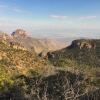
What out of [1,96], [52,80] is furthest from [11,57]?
[1,96]

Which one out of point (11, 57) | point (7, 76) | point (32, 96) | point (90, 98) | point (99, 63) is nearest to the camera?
point (32, 96)

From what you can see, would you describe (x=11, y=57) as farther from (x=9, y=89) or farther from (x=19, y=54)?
(x=9, y=89)

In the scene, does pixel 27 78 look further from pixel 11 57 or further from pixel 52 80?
pixel 11 57

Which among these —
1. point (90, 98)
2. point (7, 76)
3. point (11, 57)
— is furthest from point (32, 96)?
point (11, 57)

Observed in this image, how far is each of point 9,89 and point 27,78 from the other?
65.4 ft

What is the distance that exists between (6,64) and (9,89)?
43464 millimetres

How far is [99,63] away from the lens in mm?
194750

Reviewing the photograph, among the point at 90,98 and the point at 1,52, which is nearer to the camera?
the point at 90,98

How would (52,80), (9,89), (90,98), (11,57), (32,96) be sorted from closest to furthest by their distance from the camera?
(32,96)
(90,98)
(9,89)
(52,80)
(11,57)

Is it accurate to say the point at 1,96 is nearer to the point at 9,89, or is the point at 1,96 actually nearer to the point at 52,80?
the point at 9,89

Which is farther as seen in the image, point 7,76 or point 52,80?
point 7,76

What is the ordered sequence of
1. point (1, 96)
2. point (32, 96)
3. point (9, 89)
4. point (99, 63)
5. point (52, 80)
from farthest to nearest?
point (99, 63), point (52, 80), point (9, 89), point (1, 96), point (32, 96)

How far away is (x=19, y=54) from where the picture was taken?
161 m

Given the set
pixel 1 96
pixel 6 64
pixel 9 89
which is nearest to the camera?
pixel 1 96
